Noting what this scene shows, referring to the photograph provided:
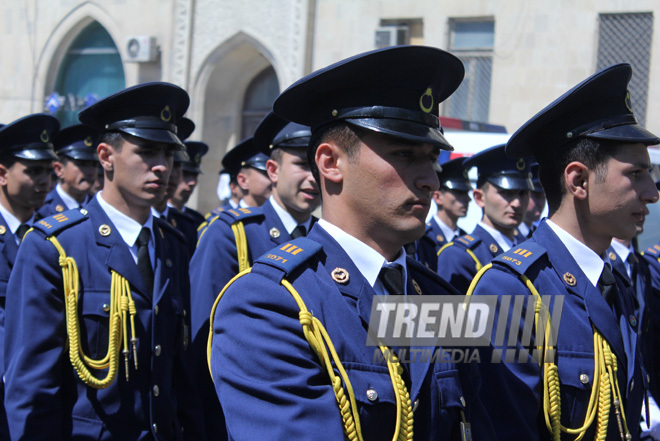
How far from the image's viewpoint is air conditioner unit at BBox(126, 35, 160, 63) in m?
17.2

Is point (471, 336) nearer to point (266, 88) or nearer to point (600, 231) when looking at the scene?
point (600, 231)

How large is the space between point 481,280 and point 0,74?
19679mm

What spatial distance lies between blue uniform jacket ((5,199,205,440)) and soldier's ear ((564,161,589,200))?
5.73ft

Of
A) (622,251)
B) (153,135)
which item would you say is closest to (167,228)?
(153,135)

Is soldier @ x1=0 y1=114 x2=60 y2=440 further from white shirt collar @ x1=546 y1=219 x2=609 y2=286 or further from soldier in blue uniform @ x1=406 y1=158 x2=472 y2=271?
white shirt collar @ x1=546 y1=219 x2=609 y2=286

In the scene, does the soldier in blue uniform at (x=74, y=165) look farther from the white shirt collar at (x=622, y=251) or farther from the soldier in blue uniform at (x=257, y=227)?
the white shirt collar at (x=622, y=251)

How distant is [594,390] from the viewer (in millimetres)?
2615

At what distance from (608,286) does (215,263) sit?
7.20 feet

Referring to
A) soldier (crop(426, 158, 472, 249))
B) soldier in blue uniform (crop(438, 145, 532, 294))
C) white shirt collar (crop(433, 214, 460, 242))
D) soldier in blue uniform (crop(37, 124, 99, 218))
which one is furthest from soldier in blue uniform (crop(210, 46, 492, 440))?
white shirt collar (crop(433, 214, 460, 242))

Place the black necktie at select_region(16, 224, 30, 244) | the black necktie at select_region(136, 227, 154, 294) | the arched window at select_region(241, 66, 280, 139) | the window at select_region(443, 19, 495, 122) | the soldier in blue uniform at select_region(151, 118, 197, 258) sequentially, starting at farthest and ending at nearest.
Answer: the arched window at select_region(241, 66, 280, 139), the window at select_region(443, 19, 495, 122), the soldier in blue uniform at select_region(151, 118, 197, 258), the black necktie at select_region(16, 224, 30, 244), the black necktie at select_region(136, 227, 154, 294)

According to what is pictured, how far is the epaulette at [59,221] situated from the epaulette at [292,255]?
144 centimetres

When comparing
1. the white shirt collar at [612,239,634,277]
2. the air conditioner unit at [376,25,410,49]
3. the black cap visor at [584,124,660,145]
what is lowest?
the white shirt collar at [612,239,634,277]

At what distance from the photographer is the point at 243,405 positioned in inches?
79.5

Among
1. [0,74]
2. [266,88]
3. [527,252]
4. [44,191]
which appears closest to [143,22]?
[266,88]
